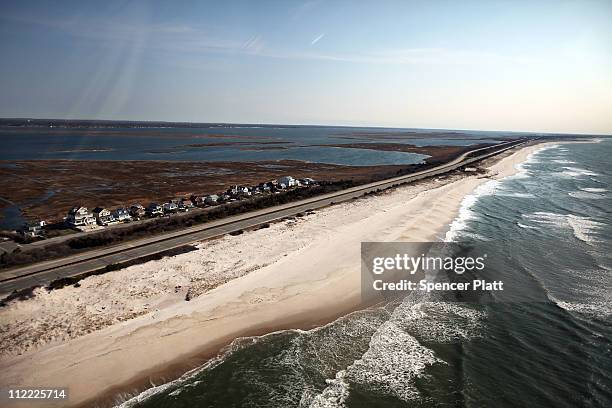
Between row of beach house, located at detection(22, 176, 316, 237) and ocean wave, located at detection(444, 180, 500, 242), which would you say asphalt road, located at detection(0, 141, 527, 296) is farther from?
ocean wave, located at detection(444, 180, 500, 242)

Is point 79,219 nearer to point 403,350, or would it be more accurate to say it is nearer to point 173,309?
point 173,309

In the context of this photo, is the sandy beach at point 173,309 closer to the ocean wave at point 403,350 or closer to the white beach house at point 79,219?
the ocean wave at point 403,350

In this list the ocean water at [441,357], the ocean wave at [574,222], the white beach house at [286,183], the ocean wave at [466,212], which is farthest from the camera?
the white beach house at [286,183]

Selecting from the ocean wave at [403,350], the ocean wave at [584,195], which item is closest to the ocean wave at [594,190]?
the ocean wave at [584,195]

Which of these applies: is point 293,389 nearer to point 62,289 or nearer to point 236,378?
point 236,378

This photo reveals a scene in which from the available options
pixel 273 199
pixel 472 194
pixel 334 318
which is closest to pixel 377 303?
pixel 334 318

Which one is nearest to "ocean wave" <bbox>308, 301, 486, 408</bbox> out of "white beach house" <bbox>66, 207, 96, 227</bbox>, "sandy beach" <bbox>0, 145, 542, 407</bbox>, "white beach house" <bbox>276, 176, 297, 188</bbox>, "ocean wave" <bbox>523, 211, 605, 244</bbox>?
"sandy beach" <bbox>0, 145, 542, 407</bbox>
